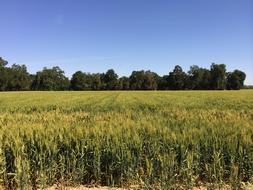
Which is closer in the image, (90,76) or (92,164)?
(92,164)

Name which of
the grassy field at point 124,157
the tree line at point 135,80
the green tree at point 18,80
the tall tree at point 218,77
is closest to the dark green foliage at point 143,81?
the tree line at point 135,80

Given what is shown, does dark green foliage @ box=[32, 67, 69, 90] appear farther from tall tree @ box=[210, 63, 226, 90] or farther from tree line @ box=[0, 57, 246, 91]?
tall tree @ box=[210, 63, 226, 90]

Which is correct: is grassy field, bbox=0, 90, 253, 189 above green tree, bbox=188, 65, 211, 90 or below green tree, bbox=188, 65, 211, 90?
below

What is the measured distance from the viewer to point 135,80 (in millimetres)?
148750

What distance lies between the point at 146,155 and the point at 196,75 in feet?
459

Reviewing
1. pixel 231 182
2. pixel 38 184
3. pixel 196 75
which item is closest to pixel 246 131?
pixel 231 182

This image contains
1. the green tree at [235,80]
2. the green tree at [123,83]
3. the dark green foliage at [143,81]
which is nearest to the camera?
the green tree at [235,80]

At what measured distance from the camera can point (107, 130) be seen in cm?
786

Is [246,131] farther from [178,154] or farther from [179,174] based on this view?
[179,174]

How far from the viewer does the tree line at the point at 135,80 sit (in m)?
138

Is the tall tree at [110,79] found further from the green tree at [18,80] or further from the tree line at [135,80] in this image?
the green tree at [18,80]

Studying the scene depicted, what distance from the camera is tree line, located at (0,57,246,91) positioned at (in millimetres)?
138250

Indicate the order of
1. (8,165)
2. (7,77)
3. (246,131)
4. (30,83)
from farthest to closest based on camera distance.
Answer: (30,83), (7,77), (246,131), (8,165)

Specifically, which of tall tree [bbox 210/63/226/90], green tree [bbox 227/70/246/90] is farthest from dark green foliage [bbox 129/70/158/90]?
green tree [bbox 227/70/246/90]
